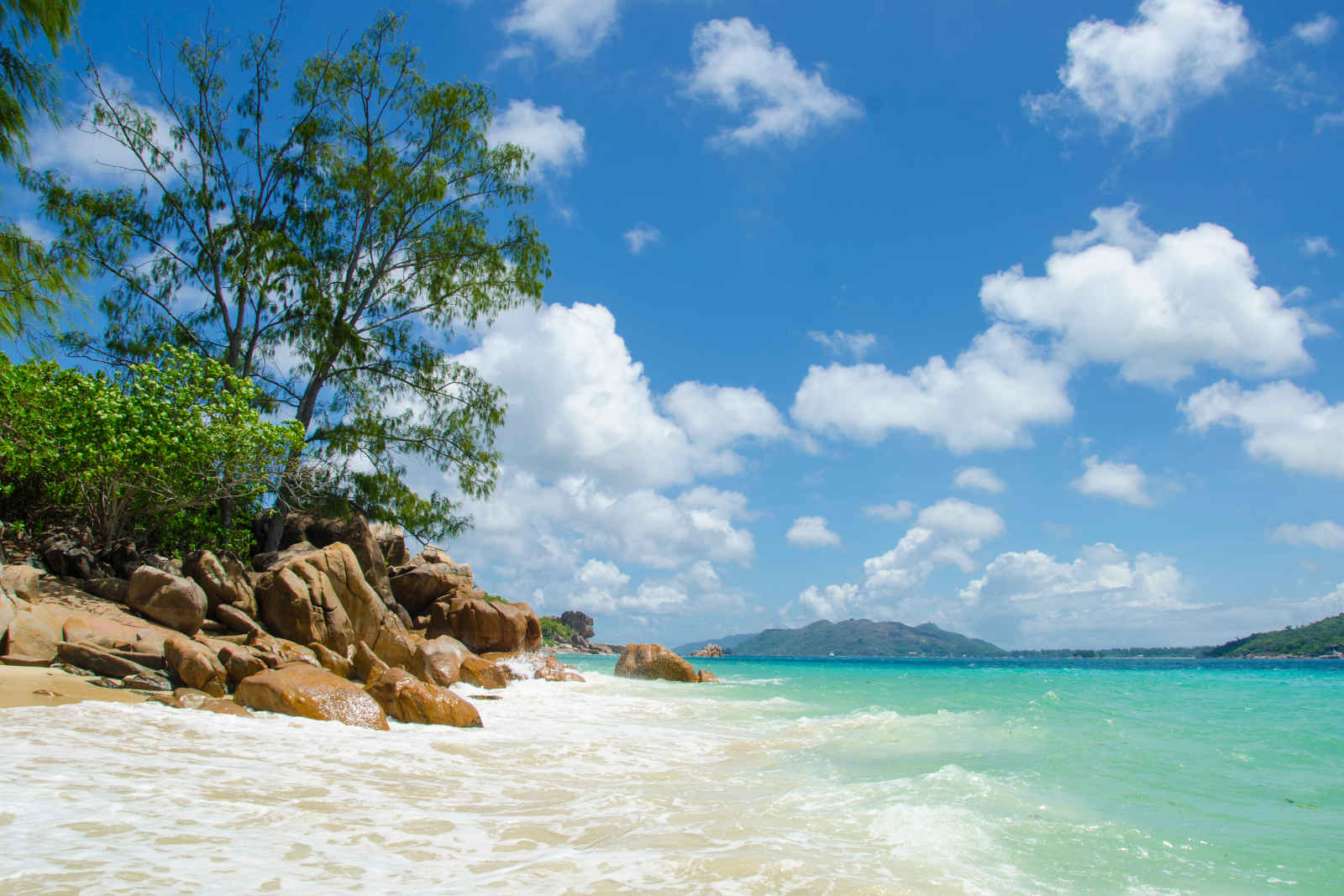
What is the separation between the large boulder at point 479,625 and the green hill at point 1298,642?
157845 millimetres

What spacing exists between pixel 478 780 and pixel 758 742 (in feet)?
21.9

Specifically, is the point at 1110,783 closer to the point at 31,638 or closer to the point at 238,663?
the point at 238,663

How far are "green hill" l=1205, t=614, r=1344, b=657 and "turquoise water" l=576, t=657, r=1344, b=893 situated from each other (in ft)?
488

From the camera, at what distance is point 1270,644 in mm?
146750

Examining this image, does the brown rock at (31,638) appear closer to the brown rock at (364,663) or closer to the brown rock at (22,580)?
the brown rock at (22,580)

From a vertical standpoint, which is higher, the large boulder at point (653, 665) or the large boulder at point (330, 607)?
the large boulder at point (330, 607)

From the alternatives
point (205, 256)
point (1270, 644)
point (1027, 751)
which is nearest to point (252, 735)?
point (1027, 751)

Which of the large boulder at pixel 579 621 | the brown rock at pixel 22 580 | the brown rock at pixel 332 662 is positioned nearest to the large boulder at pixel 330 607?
the brown rock at pixel 332 662

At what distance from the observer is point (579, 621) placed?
138m

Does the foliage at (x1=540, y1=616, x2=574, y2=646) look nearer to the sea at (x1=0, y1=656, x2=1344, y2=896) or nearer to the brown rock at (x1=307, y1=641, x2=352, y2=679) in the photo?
A: the brown rock at (x1=307, y1=641, x2=352, y2=679)

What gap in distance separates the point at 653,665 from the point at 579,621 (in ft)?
350

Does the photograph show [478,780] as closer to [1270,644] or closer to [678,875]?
[678,875]

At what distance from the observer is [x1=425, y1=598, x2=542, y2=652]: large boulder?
2559 cm

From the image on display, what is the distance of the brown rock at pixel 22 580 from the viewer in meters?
12.9
